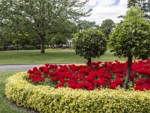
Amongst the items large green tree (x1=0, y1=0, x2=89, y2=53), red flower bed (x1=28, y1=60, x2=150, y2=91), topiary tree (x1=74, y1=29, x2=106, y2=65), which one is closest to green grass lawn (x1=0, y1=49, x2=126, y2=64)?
large green tree (x1=0, y1=0, x2=89, y2=53)

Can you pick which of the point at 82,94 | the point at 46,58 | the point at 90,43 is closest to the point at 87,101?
the point at 82,94

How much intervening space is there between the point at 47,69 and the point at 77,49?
1772 mm

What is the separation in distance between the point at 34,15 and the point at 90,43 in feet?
82.8

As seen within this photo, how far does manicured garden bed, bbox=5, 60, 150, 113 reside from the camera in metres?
6.49

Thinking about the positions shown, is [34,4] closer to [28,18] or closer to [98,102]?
[28,18]

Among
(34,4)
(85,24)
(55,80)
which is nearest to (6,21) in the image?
(34,4)

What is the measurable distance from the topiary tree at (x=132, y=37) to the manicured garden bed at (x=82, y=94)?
0.81 meters

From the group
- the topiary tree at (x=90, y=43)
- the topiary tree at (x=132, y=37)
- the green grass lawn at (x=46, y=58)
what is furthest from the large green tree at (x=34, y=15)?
the topiary tree at (x=132, y=37)

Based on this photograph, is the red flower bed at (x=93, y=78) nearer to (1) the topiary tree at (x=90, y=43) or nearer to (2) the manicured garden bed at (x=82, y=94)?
(2) the manicured garden bed at (x=82, y=94)

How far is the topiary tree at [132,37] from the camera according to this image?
852 centimetres

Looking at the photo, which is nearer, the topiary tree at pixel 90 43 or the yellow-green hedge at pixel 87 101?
the yellow-green hedge at pixel 87 101

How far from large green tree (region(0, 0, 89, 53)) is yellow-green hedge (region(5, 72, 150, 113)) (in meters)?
28.1

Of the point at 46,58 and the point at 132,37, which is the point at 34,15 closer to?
the point at 46,58

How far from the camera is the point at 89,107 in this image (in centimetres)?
668
